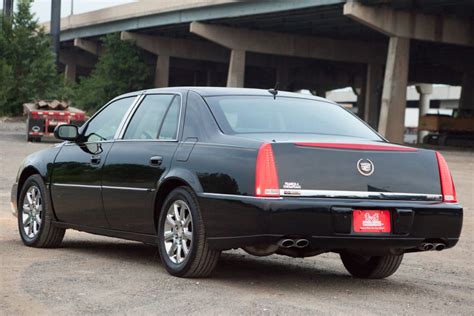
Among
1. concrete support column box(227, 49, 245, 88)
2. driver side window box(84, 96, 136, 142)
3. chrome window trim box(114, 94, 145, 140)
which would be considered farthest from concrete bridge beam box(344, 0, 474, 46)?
chrome window trim box(114, 94, 145, 140)

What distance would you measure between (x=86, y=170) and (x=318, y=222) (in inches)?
112

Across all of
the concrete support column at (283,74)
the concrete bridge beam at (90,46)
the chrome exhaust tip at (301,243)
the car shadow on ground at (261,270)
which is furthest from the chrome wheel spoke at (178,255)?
the concrete bridge beam at (90,46)

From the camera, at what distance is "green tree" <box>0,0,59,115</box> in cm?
5153

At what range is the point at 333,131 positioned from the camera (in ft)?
28.0

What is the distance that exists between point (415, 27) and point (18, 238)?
41921 millimetres

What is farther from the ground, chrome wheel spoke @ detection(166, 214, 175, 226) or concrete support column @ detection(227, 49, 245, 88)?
concrete support column @ detection(227, 49, 245, 88)

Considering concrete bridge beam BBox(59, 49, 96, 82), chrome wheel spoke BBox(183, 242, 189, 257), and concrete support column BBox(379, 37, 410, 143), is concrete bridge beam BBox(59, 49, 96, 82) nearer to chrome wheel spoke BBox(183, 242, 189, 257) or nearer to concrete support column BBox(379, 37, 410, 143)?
concrete support column BBox(379, 37, 410, 143)

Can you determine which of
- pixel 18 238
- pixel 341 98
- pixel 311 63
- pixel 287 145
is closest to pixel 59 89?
pixel 311 63

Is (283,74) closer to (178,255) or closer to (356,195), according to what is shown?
(178,255)

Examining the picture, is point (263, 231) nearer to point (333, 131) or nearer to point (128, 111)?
point (333, 131)

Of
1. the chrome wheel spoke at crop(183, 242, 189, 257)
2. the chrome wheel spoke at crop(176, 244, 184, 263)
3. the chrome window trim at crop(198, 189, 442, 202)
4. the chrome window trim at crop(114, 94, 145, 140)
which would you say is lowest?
the chrome wheel spoke at crop(176, 244, 184, 263)

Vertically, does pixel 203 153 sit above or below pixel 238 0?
below

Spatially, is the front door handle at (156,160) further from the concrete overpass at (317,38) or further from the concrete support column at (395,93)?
the concrete support column at (395,93)

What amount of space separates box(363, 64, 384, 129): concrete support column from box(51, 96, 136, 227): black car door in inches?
2342
